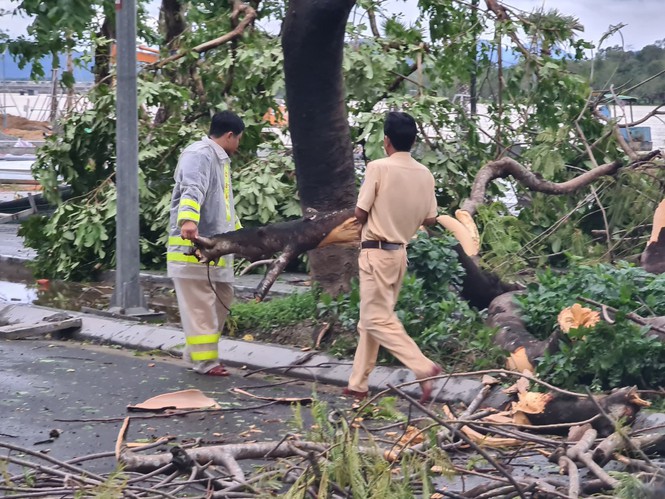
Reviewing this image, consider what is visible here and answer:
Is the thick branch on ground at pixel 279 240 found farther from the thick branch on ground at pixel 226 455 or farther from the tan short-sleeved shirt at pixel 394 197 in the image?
the thick branch on ground at pixel 226 455

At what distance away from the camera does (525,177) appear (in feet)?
30.6

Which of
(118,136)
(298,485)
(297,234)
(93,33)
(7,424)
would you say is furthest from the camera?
(93,33)

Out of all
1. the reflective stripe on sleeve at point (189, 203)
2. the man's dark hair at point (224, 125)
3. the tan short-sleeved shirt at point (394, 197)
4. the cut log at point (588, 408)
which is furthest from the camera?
the man's dark hair at point (224, 125)

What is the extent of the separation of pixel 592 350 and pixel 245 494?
2818mm

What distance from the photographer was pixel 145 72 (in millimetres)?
12367

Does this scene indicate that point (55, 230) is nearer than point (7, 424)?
No

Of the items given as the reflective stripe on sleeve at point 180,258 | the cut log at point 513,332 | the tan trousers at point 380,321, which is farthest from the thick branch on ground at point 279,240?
the cut log at point 513,332

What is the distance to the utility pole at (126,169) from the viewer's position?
980 centimetres

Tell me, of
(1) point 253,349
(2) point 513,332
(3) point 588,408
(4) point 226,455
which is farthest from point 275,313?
(4) point 226,455

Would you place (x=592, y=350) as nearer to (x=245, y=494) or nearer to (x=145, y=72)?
(x=245, y=494)

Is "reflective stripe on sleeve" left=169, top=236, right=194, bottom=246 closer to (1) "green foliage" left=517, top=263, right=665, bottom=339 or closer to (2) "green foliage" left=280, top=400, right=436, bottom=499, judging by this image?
(1) "green foliage" left=517, top=263, right=665, bottom=339

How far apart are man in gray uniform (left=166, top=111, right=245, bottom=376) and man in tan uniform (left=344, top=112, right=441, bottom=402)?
1.35 m

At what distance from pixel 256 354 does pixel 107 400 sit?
5.08 ft

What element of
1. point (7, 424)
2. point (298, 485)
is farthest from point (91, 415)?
point (298, 485)
